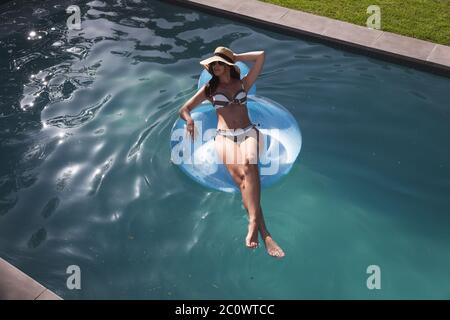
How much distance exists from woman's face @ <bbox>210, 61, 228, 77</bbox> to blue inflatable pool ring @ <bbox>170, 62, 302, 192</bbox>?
821mm

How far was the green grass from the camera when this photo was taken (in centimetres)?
897

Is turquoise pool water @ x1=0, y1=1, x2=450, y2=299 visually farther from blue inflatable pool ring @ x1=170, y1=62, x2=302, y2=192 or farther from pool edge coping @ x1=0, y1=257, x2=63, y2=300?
blue inflatable pool ring @ x1=170, y1=62, x2=302, y2=192

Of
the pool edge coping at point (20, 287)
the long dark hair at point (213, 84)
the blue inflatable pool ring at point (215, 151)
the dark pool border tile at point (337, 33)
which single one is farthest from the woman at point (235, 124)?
the dark pool border tile at point (337, 33)

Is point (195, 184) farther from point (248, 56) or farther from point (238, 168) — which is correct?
point (248, 56)

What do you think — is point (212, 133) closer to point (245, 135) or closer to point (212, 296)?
point (245, 135)

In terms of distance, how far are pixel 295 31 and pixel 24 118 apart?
5278 millimetres

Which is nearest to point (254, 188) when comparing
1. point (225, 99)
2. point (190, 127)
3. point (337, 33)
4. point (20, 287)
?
point (190, 127)

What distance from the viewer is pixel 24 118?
7.54 m

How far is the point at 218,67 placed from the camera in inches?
231

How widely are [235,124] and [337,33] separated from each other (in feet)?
13.0

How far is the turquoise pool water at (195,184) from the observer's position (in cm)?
556

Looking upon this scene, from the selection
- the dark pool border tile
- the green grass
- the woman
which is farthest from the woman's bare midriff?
the green grass

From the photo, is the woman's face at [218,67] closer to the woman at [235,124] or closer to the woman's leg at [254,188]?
the woman at [235,124]

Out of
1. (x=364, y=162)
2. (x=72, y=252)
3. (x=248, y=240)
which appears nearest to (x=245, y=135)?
(x=248, y=240)
